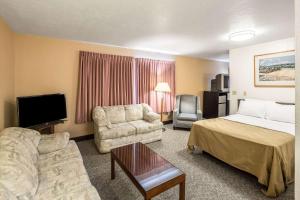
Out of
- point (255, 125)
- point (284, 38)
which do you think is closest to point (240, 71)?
point (284, 38)

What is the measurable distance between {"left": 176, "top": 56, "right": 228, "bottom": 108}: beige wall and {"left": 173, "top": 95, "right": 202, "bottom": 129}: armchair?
499mm

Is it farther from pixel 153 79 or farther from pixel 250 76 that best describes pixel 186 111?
pixel 250 76

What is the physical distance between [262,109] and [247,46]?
179cm

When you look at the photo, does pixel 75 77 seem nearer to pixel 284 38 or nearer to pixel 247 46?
pixel 247 46

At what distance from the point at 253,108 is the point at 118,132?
2969 mm

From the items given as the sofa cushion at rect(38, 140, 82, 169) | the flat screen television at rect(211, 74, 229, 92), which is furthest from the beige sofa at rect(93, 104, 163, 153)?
the flat screen television at rect(211, 74, 229, 92)

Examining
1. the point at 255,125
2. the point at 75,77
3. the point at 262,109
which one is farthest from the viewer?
the point at 75,77

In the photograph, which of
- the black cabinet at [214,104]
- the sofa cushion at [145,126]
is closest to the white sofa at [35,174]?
the sofa cushion at [145,126]

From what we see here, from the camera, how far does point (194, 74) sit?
19.1ft

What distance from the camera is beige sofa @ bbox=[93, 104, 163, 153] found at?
10.5ft

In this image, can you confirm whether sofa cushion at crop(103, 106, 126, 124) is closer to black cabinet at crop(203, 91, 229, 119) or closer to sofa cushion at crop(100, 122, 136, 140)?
sofa cushion at crop(100, 122, 136, 140)

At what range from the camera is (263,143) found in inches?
81.4

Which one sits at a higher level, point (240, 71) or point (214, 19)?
point (214, 19)

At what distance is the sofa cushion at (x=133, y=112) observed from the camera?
4016 millimetres
